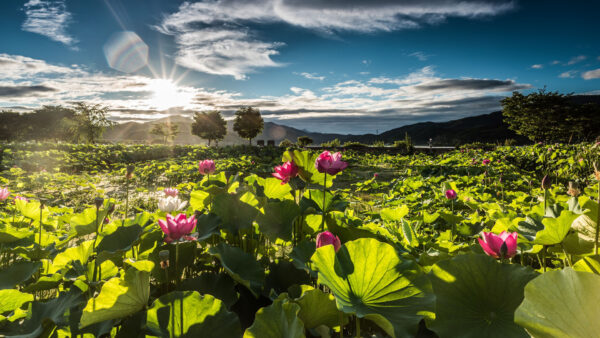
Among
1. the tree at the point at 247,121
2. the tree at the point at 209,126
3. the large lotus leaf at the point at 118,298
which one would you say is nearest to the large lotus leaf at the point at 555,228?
the large lotus leaf at the point at 118,298

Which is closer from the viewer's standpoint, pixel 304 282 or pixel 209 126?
pixel 304 282

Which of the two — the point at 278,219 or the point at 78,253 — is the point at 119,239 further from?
the point at 278,219

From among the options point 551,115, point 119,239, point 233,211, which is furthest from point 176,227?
point 551,115

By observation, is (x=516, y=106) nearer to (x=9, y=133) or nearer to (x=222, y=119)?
(x=222, y=119)

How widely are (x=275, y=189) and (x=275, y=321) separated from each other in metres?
0.91

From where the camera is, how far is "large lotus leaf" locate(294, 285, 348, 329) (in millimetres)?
748

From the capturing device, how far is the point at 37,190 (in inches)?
224

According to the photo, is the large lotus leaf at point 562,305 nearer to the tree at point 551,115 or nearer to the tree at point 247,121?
the tree at point 551,115

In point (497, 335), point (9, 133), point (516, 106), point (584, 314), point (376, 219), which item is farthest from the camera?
point (9, 133)

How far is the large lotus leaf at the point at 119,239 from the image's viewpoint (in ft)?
3.70

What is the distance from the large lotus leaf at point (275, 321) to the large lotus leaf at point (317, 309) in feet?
0.22

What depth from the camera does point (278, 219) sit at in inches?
46.9

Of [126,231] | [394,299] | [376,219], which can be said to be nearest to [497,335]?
[394,299]

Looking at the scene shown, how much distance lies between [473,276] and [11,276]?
1542 millimetres
